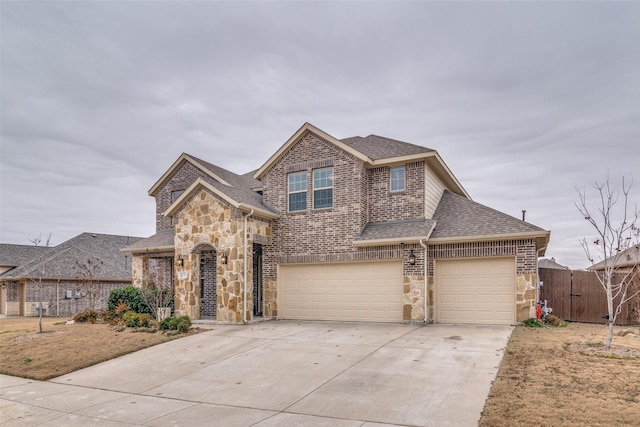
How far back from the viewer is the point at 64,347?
40.9 ft

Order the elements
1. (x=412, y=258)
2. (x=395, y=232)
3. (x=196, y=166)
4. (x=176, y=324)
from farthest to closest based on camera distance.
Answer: (x=196, y=166) → (x=395, y=232) → (x=412, y=258) → (x=176, y=324)

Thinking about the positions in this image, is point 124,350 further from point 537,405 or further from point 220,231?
point 537,405

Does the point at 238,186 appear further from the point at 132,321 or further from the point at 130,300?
the point at 132,321

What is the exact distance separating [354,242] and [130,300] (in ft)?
32.0

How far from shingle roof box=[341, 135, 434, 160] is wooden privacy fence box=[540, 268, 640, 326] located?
697cm

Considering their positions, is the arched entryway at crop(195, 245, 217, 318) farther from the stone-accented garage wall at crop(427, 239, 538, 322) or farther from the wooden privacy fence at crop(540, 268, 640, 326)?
the wooden privacy fence at crop(540, 268, 640, 326)

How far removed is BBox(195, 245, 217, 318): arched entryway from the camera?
60.8ft

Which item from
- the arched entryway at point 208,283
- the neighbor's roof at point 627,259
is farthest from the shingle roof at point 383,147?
the arched entryway at point 208,283

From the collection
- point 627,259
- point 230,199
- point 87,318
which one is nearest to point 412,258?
point 230,199

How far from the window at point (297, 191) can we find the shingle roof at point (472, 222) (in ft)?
16.3

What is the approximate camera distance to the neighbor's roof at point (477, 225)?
44.7 feet

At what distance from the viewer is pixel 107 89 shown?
16656mm

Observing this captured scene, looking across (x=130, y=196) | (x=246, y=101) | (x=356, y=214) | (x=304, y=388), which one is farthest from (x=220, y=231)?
(x=130, y=196)

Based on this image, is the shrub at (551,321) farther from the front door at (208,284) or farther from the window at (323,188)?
the front door at (208,284)
